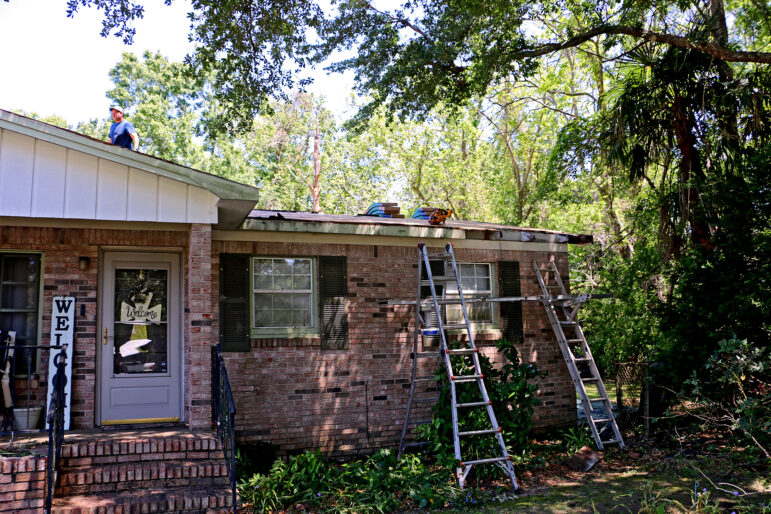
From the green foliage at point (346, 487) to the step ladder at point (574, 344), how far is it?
9.55 feet

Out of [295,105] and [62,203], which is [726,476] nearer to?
[62,203]

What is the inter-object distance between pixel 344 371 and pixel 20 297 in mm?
4223

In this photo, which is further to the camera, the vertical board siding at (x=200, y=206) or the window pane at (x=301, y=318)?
the window pane at (x=301, y=318)

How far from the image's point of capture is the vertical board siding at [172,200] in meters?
6.50

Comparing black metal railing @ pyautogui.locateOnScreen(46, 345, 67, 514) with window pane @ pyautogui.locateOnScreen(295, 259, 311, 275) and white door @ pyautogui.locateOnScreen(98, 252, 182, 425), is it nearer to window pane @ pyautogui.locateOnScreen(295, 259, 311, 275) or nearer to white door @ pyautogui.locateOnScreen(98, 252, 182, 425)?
white door @ pyautogui.locateOnScreen(98, 252, 182, 425)

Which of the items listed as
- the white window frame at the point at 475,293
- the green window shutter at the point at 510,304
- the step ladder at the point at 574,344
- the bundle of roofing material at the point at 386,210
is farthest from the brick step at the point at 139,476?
the bundle of roofing material at the point at 386,210

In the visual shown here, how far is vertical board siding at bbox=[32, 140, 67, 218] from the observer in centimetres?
616

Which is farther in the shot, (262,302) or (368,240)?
(368,240)

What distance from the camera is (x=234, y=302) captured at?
803 centimetres

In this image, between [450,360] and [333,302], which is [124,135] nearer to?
[333,302]

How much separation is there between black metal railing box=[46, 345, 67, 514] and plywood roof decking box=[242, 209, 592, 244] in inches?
121

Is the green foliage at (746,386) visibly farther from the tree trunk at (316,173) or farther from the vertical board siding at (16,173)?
the tree trunk at (316,173)

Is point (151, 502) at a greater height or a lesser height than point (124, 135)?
lesser

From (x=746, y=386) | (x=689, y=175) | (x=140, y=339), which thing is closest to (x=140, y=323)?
(x=140, y=339)
